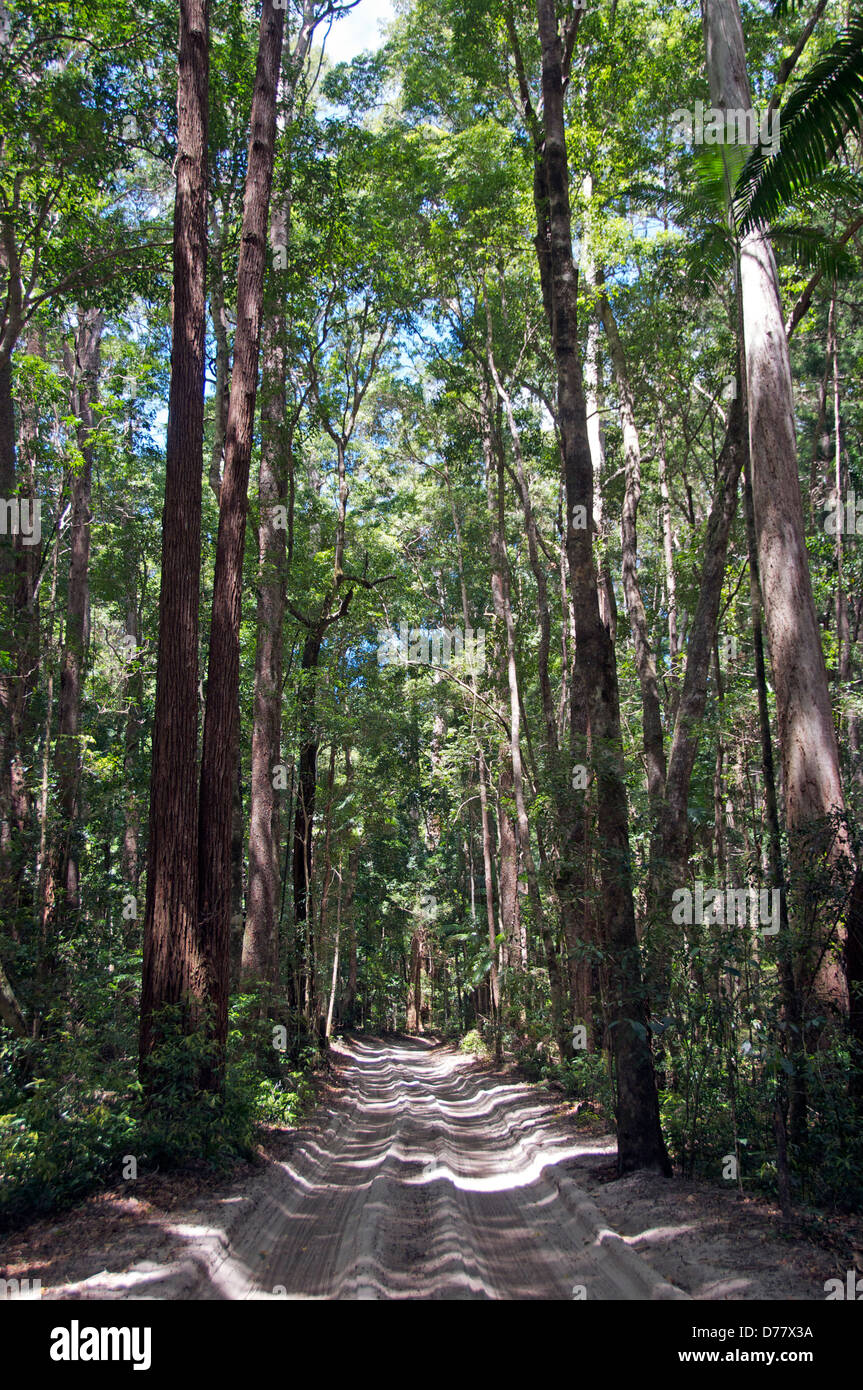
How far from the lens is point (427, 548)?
1062 inches

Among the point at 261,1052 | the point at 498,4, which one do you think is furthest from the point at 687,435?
the point at 261,1052

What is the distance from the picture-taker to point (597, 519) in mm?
15883

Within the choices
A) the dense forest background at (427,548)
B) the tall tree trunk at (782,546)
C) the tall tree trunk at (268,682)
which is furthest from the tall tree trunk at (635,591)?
the tall tree trunk at (268,682)

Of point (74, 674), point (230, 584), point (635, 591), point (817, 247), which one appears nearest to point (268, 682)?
point (74, 674)

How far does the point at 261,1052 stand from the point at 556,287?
32.3 ft

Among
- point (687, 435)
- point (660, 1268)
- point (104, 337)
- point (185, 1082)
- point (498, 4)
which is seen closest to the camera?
point (660, 1268)

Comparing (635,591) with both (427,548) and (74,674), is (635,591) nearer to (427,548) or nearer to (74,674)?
(74,674)

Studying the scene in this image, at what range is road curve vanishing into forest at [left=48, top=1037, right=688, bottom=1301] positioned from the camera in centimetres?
444

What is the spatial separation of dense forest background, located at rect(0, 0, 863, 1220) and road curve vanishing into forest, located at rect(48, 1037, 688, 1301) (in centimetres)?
86

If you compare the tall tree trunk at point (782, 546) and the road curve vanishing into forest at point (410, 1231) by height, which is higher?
the tall tree trunk at point (782, 546)

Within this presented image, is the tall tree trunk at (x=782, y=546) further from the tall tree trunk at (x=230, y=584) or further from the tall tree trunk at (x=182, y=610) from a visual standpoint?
the tall tree trunk at (x=182, y=610)

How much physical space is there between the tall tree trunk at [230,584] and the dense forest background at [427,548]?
1.7 inches

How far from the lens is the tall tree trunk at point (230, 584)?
7578 millimetres

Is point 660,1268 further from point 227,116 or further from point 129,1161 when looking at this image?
point 227,116
